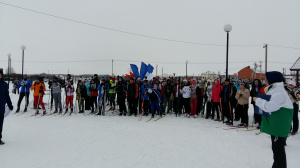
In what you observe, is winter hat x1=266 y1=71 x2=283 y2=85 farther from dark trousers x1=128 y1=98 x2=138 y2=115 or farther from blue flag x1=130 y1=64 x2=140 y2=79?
blue flag x1=130 y1=64 x2=140 y2=79

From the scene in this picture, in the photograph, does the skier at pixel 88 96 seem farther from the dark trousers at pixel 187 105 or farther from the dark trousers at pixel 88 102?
the dark trousers at pixel 187 105

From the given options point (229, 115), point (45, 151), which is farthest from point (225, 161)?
point (229, 115)

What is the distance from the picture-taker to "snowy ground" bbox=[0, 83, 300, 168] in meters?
4.43

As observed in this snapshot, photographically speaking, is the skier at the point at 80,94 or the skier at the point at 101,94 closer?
the skier at the point at 101,94

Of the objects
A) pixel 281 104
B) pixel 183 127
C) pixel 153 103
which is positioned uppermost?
pixel 281 104

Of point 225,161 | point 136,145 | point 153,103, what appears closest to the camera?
point 225,161

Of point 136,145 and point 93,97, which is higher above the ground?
point 93,97

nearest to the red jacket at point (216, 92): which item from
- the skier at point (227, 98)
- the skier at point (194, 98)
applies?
the skier at point (227, 98)

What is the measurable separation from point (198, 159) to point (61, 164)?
2.92 m

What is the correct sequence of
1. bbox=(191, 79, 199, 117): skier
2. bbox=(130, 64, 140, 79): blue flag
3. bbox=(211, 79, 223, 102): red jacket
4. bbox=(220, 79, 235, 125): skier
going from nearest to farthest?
bbox=(220, 79, 235, 125): skier → bbox=(211, 79, 223, 102): red jacket → bbox=(191, 79, 199, 117): skier → bbox=(130, 64, 140, 79): blue flag

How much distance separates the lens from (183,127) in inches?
316

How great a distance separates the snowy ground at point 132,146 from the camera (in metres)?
4.43

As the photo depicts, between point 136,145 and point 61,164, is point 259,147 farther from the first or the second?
point 61,164

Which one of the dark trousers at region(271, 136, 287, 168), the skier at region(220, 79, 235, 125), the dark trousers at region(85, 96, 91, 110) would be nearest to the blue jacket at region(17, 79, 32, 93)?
the dark trousers at region(85, 96, 91, 110)
